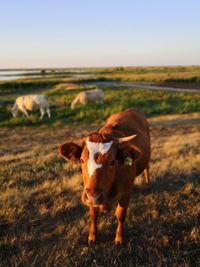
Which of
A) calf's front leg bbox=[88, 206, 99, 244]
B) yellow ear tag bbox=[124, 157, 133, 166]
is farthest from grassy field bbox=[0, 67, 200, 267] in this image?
yellow ear tag bbox=[124, 157, 133, 166]

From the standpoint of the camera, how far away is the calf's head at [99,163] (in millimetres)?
3988

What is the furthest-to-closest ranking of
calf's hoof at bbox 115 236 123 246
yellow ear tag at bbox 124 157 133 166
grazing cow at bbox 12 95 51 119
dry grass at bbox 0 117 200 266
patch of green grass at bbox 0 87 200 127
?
grazing cow at bbox 12 95 51 119
patch of green grass at bbox 0 87 200 127
calf's hoof at bbox 115 236 123 246
dry grass at bbox 0 117 200 266
yellow ear tag at bbox 124 157 133 166

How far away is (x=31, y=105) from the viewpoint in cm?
2384

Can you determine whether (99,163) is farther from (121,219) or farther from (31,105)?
(31,105)

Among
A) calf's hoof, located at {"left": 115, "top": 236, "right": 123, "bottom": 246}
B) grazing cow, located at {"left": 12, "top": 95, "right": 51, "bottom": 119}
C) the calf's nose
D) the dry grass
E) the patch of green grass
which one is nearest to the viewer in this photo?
the calf's nose

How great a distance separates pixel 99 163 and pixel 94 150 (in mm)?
159

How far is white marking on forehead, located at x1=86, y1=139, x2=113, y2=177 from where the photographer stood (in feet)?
13.2

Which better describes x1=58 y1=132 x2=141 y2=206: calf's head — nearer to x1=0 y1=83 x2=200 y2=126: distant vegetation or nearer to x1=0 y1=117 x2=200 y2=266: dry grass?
x1=0 y1=117 x2=200 y2=266: dry grass

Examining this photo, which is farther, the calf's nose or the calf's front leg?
the calf's front leg

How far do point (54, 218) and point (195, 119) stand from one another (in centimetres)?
1406

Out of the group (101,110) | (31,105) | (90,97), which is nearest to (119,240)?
(101,110)

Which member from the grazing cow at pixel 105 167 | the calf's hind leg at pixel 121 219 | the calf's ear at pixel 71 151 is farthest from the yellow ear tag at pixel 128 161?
the calf's hind leg at pixel 121 219

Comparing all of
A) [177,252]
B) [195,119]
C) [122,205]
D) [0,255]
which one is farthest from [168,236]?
[195,119]

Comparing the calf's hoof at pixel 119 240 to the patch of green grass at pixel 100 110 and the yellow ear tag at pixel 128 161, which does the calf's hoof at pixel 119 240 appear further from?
the patch of green grass at pixel 100 110
